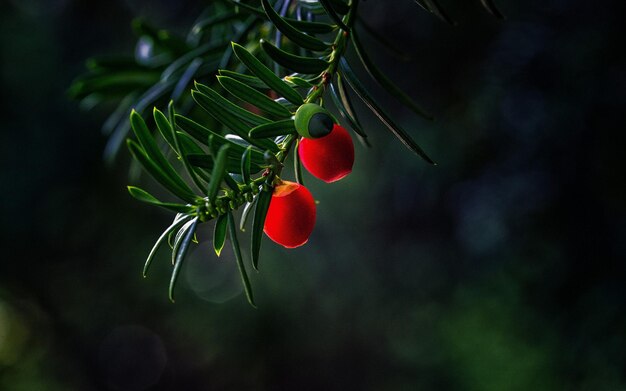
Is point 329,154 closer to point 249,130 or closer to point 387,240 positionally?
point 249,130

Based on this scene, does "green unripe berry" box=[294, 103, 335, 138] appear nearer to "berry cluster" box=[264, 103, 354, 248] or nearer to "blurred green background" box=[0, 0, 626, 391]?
"berry cluster" box=[264, 103, 354, 248]

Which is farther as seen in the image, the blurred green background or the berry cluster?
the blurred green background

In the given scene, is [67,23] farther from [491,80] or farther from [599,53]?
[599,53]

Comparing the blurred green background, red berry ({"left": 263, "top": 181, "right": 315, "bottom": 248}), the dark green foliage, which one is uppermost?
the dark green foliage

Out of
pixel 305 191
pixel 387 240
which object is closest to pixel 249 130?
pixel 305 191

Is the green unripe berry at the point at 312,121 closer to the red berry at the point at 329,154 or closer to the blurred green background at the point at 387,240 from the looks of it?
the red berry at the point at 329,154

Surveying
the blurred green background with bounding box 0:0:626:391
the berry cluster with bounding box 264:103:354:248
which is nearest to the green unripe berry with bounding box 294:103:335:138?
the berry cluster with bounding box 264:103:354:248
